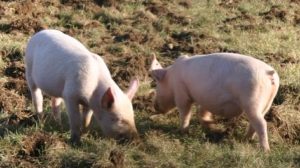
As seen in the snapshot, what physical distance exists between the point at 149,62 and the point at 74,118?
324 cm

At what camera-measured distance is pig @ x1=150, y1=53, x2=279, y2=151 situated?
21.6 feet

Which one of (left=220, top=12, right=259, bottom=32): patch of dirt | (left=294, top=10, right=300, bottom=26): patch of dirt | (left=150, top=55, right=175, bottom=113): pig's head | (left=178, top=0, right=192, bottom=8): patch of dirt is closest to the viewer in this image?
(left=150, top=55, right=175, bottom=113): pig's head

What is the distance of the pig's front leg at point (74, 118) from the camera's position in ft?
20.7

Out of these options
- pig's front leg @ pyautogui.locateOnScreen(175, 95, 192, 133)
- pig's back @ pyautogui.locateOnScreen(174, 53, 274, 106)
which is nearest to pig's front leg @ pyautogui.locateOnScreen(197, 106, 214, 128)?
pig's front leg @ pyautogui.locateOnScreen(175, 95, 192, 133)

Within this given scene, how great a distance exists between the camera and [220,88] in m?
6.93

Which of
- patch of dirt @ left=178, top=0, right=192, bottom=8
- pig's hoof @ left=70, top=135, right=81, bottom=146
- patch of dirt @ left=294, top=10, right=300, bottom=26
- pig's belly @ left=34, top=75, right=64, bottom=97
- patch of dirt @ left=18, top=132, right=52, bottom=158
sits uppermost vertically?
pig's belly @ left=34, top=75, right=64, bottom=97

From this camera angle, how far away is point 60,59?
6598 millimetres

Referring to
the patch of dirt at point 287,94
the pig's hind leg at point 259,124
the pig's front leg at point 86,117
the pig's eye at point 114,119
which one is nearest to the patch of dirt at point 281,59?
the patch of dirt at point 287,94

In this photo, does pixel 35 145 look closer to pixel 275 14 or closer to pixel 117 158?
pixel 117 158

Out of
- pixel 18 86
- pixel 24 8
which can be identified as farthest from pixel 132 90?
pixel 24 8

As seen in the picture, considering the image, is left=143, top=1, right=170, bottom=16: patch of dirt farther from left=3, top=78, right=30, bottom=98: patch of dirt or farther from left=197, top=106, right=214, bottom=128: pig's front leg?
left=197, top=106, right=214, bottom=128: pig's front leg

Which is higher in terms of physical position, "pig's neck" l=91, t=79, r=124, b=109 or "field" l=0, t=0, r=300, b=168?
"pig's neck" l=91, t=79, r=124, b=109

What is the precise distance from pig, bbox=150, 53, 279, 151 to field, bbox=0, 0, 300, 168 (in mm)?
252

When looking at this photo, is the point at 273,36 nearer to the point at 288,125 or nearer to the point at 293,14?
the point at 293,14
